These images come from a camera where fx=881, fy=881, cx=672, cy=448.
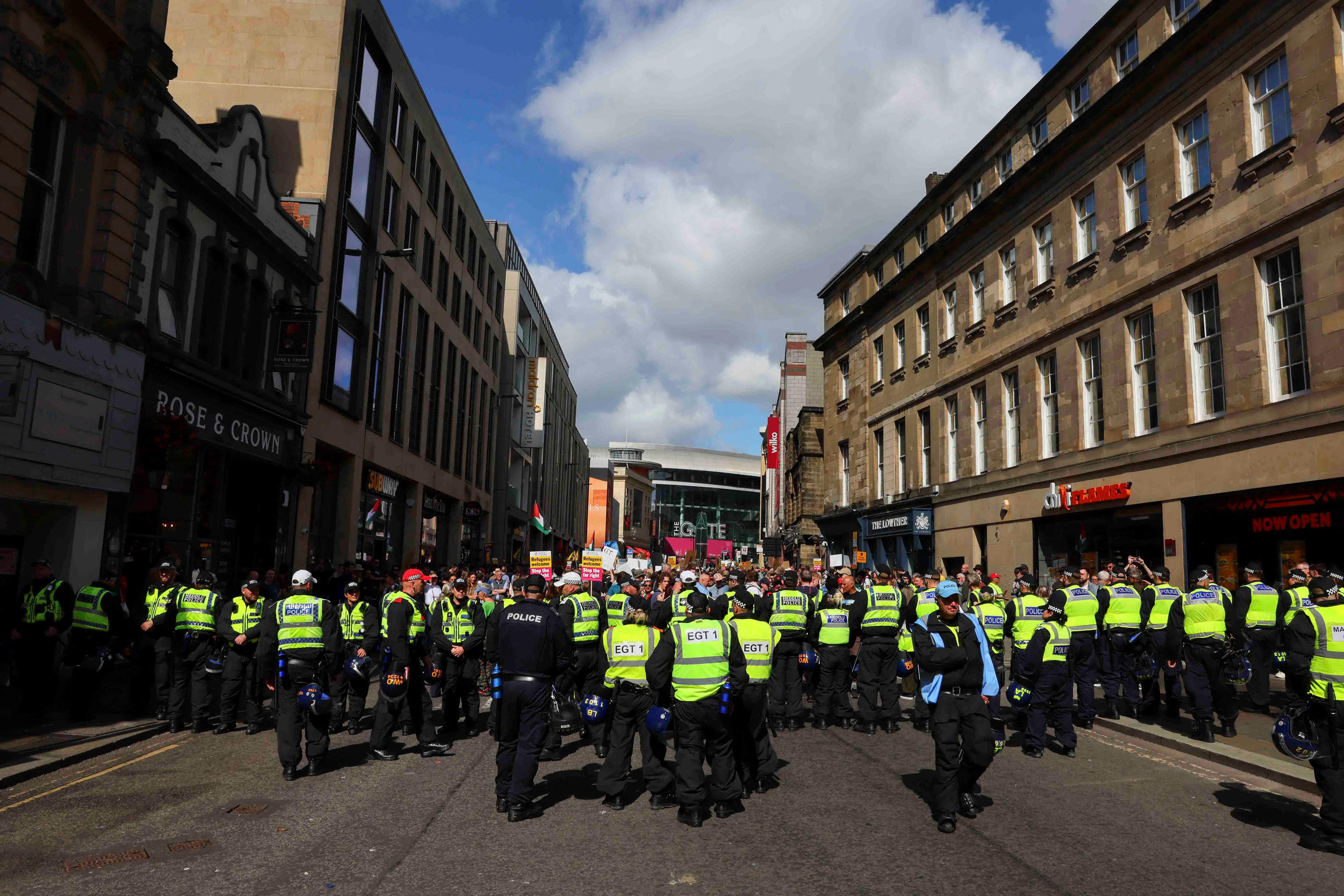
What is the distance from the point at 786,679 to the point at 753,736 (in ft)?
11.3

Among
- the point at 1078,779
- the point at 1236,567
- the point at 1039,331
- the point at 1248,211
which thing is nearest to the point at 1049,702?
the point at 1078,779

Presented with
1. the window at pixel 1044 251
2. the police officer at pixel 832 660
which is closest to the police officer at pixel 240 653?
the police officer at pixel 832 660

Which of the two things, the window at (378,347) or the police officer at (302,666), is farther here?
the window at (378,347)

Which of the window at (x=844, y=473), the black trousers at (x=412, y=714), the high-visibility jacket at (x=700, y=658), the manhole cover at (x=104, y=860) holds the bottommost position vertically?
the manhole cover at (x=104, y=860)

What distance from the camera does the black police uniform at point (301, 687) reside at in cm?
802

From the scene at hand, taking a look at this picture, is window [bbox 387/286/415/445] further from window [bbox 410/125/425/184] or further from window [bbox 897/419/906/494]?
window [bbox 897/419/906/494]

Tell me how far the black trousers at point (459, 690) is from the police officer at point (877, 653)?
461 cm

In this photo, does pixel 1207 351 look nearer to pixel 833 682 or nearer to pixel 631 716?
pixel 833 682

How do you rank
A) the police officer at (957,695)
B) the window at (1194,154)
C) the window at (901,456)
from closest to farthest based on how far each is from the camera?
the police officer at (957,695), the window at (1194,154), the window at (901,456)

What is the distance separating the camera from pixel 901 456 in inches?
1362

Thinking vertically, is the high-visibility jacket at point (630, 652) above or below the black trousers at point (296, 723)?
above

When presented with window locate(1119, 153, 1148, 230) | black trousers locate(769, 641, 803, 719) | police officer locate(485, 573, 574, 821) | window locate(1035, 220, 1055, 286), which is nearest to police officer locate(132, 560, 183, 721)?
police officer locate(485, 573, 574, 821)

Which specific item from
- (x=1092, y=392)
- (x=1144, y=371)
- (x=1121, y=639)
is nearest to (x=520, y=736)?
(x=1121, y=639)

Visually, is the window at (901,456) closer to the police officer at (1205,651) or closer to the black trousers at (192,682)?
the police officer at (1205,651)
